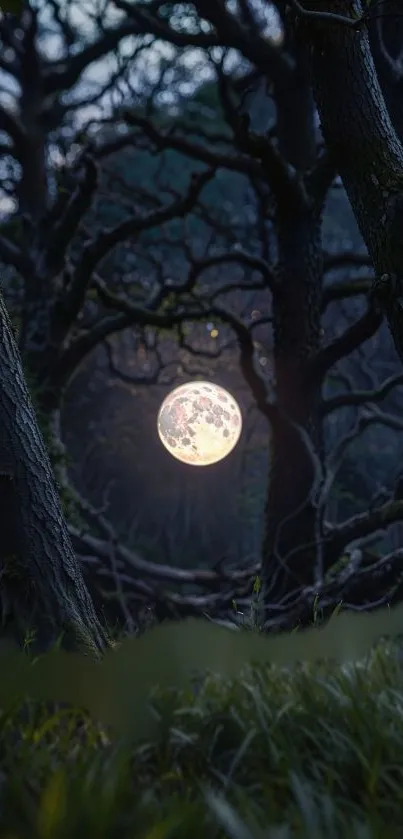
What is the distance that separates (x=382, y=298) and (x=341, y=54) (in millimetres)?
1201

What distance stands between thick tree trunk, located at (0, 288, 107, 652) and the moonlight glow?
3501mm

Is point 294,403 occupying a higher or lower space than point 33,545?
higher

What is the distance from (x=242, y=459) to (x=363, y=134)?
16.3 metres

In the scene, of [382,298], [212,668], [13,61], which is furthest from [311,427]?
[13,61]

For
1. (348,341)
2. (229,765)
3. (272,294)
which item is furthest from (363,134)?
(272,294)

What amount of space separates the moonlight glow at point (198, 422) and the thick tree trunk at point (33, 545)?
11.5ft

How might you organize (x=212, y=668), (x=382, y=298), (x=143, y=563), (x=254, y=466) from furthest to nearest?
(x=254, y=466)
(x=143, y=563)
(x=382, y=298)
(x=212, y=668)

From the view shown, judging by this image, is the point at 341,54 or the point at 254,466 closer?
the point at 341,54

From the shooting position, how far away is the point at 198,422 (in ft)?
21.0

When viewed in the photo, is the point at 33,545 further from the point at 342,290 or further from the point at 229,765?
the point at 342,290

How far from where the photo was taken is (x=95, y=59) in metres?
10.3

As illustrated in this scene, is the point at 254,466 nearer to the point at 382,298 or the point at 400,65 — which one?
the point at 400,65

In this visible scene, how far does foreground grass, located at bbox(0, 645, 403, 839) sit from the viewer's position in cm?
134

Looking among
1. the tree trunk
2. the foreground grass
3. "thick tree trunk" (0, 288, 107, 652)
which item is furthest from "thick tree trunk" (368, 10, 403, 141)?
the foreground grass
